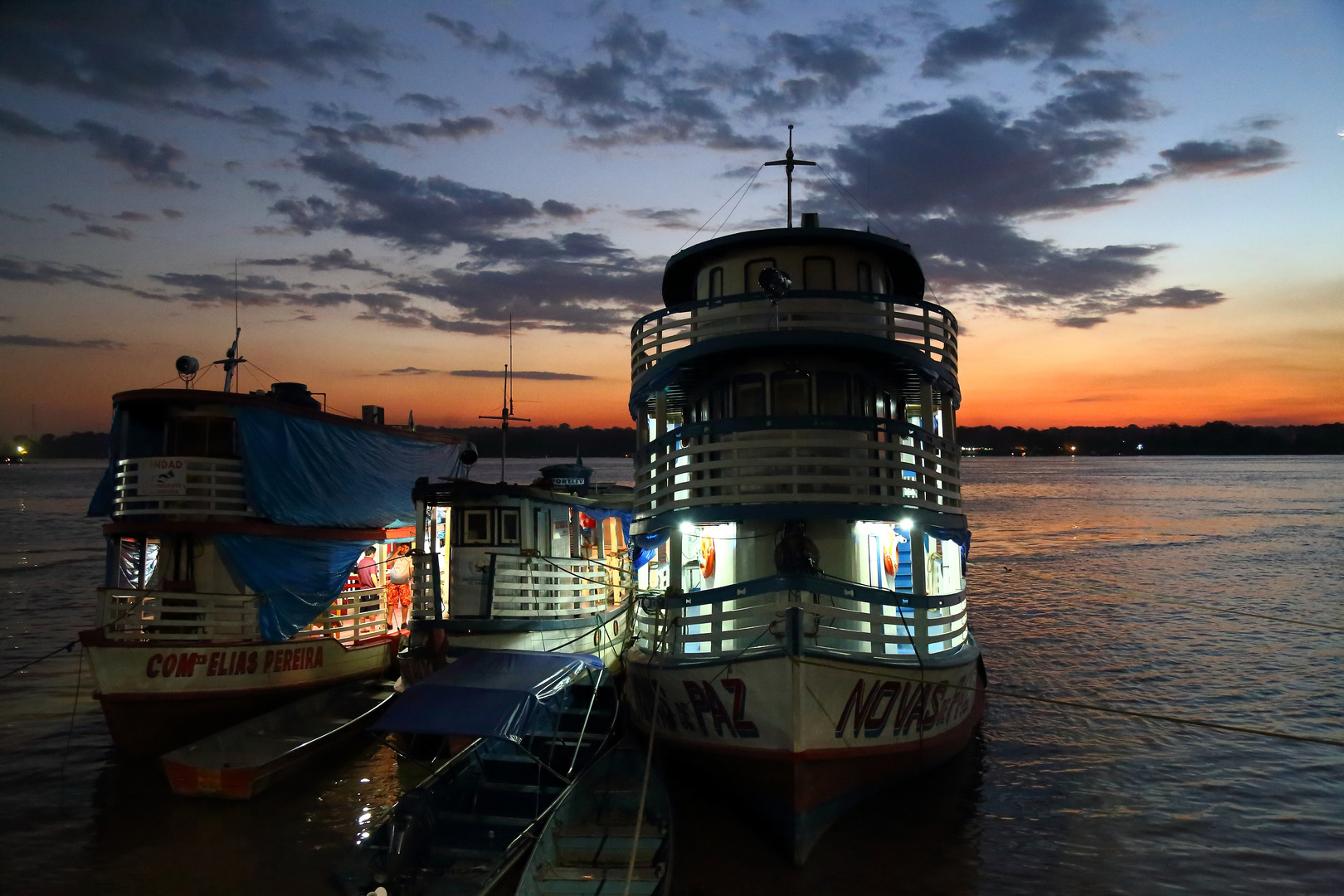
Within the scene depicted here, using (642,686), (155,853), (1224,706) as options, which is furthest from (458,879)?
(1224,706)

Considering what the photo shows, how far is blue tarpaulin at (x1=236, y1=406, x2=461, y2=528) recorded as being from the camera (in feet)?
55.7

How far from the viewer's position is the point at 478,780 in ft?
40.3

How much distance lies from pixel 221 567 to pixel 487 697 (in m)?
8.15

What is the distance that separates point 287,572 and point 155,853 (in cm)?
621

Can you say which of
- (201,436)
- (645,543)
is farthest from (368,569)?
(645,543)

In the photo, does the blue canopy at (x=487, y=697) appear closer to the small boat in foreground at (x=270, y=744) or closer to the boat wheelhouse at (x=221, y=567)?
the small boat in foreground at (x=270, y=744)

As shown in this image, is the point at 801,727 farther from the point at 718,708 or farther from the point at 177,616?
the point at 177,616

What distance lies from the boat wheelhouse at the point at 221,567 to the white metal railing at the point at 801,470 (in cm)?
829

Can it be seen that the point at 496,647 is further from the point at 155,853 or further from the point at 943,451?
the point at 943,451

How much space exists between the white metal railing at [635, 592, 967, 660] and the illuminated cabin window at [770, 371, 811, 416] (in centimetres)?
324

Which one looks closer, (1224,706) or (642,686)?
(642,686)

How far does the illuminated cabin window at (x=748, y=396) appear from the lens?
45.0 ft

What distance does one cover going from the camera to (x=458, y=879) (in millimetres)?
9828

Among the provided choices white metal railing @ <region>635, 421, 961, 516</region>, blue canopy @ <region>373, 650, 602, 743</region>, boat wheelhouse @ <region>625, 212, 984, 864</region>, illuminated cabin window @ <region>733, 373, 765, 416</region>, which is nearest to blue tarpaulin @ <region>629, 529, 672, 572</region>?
boat wheelhouse @ <region>625, 212, 984, 864</region>
